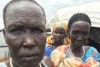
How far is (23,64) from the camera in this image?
1.55m

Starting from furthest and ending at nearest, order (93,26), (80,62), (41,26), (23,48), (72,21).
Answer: (93,26), (72,21), (80,62), (41,26), (23,48)

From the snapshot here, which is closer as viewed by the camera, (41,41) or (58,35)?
(41,41)

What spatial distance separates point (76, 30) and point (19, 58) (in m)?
1.53

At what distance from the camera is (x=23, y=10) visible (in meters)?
1.62

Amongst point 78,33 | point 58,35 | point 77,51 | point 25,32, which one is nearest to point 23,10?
point 25,32

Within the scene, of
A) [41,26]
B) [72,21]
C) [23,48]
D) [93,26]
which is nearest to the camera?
[23,48]

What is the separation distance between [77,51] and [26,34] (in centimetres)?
158

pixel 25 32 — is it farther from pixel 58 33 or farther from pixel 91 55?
pixel 58 33

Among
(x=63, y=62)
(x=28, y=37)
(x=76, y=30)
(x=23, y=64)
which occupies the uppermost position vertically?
(x=28, y=37)

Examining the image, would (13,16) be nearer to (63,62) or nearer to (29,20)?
(29,20)

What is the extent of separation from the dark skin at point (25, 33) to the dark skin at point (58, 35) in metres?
2.51

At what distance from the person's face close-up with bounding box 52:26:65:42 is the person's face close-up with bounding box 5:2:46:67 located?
8.26ft

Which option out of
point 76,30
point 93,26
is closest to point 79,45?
point 76,30

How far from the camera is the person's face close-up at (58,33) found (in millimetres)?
4180
